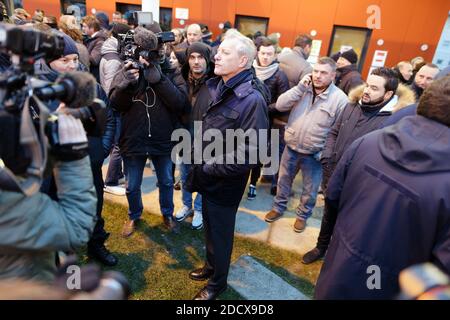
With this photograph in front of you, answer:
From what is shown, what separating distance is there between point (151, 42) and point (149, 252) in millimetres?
2070

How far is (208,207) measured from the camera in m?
2.54

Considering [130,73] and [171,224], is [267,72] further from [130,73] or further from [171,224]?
[171,224]

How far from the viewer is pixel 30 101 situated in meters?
1.25

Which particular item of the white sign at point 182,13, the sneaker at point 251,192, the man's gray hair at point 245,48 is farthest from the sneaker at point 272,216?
the white sign at point 182,13

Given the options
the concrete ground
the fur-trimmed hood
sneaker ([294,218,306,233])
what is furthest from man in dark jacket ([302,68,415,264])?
sneaker ([294,218,306,233])

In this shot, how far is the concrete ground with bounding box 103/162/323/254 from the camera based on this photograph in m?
3.69

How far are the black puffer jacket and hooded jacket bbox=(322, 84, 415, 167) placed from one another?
159 centimetres

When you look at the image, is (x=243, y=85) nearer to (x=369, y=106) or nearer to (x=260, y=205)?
(x=369, y=106)

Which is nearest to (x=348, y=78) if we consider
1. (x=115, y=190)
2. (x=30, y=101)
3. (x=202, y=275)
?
(x=202, y=275)

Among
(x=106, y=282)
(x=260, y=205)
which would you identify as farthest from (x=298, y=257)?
(x=106, y=282)

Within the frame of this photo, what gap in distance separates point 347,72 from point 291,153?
219 centimetres

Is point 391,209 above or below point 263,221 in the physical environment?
above

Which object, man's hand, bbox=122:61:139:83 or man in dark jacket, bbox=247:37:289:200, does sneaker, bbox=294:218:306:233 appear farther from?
man's hand, bbox=122:61:139:83
